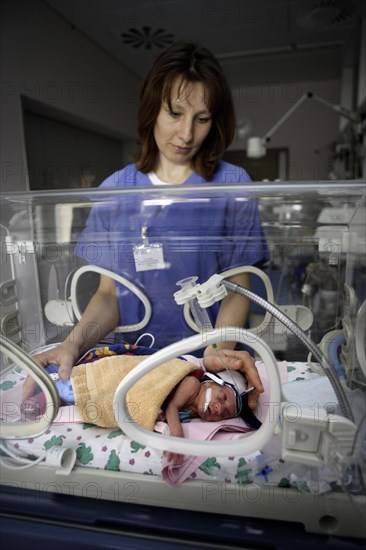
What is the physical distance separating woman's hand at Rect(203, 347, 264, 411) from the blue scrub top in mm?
194

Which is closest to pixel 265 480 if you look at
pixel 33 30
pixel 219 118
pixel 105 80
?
pixel 219 118

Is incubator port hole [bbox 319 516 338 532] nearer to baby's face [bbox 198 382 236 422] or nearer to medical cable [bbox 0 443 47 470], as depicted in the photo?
Answer: baby's face [bbox 198 382 236 422]

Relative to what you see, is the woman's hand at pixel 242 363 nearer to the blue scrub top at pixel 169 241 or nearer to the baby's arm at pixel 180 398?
the baby's arm at pixel 180 398

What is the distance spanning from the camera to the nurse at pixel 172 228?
961 mm

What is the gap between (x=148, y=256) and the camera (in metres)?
0.97

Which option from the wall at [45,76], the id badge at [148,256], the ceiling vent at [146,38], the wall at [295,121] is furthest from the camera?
the wall at [295,121]

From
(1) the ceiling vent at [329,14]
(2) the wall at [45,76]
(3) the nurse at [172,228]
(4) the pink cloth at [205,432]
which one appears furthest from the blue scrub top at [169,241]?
(1) the ceiling vent at [329,14]

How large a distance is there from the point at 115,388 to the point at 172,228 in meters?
0.44

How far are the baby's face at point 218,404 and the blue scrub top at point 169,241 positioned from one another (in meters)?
0.22

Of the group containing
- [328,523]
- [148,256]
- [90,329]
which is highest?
[148,256]

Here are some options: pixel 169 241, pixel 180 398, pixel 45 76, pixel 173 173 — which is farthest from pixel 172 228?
pixel 45 76

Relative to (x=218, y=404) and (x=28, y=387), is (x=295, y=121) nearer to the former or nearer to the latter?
(x=218, y=404)

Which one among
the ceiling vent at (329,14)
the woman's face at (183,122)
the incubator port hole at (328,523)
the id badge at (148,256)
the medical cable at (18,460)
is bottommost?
the incubator port hole at (328,523)

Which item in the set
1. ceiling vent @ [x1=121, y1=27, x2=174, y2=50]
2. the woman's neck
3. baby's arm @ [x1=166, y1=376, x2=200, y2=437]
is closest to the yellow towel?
baby's arm @ [x1=166, y1=376, x2=200, y2=437]
